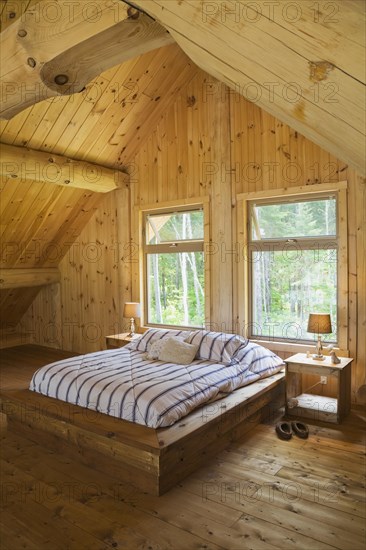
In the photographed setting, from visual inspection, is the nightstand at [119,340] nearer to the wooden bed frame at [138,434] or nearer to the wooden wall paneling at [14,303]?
the wooden bed frame at [138,434]

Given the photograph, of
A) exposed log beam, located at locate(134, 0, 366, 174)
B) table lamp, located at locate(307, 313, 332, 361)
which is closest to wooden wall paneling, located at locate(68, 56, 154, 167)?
table lamp, located at locate(307, 313, 332, 361)

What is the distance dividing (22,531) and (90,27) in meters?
2.39

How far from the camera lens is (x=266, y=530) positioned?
2008 millimetres

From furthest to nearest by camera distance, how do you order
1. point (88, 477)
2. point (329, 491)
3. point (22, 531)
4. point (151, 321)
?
point (151, 321), point (88, 477), point (329, 491), point (22, 531)

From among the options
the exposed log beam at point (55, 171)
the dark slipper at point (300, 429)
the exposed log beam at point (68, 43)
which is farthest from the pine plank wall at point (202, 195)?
the exposed log beam at point (68, 43)

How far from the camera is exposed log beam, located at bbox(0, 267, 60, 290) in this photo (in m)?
5.40

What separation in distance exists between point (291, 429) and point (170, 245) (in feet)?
8.61

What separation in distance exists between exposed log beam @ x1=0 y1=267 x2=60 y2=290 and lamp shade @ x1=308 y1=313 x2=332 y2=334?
4027mm

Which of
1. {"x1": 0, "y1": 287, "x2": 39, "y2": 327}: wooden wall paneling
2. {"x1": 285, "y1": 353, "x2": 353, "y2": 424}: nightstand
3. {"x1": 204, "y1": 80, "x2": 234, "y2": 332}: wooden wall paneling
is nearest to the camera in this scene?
{"x1": 285, "y1": 353, "x2": 353, "y2": 424}: nightstand

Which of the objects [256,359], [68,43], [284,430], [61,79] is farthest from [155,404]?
[68,43]

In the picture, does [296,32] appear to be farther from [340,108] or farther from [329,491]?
[329,491]

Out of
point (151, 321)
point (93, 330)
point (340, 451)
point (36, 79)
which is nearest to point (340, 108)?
point (36, 79)

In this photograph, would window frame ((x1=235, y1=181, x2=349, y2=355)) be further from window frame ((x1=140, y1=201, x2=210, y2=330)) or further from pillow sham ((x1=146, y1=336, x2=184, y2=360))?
pillow sham ((x1=146, y1=336, x2=184, y2=360))

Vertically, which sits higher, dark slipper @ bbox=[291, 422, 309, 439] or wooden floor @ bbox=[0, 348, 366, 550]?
dark slipper @ bbox=[291, 422, 309, 439]
